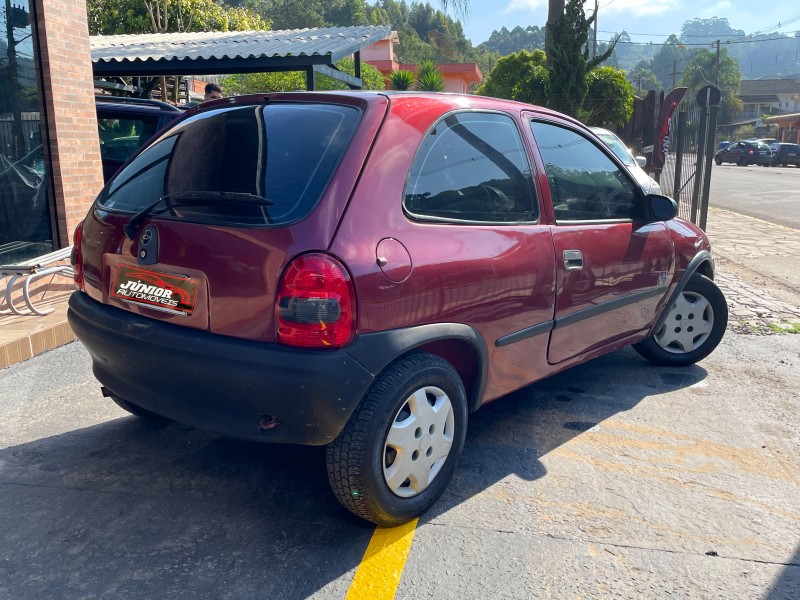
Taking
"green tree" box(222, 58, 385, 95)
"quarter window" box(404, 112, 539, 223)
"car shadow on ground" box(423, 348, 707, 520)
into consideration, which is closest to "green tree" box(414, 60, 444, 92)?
"green tree" box(222, 58, 385, 95)

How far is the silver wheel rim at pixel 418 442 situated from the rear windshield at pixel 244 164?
879 millimetres

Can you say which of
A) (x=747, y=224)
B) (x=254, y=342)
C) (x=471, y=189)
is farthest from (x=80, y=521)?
(x=747, y=224)

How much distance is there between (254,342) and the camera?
280 centimetres

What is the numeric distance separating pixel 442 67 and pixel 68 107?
40.3m

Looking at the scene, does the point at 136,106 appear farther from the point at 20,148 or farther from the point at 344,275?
the point at 344,275

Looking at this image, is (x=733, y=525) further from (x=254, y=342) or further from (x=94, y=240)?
(x=94, y=240)

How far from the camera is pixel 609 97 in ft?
66.0

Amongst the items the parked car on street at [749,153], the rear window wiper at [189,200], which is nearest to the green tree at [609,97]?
the rear window wiper at [189,200]

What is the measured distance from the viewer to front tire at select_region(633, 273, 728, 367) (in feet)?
16.8

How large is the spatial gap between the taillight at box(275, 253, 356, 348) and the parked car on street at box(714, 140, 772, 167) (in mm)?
46470

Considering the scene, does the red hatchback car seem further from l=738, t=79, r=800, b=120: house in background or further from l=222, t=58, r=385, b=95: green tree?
l=738, t=79, r=800, b=120: house in background

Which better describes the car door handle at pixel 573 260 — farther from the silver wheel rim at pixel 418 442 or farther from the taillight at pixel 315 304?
the taillight at pixel 315 304

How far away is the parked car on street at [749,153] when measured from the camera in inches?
1719

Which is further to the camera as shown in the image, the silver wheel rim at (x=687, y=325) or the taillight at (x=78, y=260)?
the silver wheel rim at (x=687, y=325)
